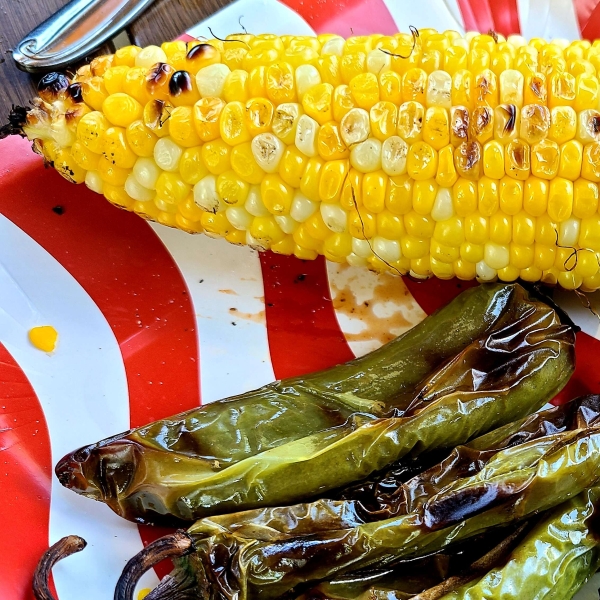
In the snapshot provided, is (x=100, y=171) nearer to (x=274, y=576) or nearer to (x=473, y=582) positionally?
(x=274, y=576)

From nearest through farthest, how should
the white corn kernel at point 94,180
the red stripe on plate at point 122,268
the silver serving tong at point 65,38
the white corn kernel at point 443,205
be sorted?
1. the white corn kernel at point 443,205
2. the white corn kernel at point 94,180
3. the red stripe on plate at point 122,268
4. the silver serving tong at point 65,38

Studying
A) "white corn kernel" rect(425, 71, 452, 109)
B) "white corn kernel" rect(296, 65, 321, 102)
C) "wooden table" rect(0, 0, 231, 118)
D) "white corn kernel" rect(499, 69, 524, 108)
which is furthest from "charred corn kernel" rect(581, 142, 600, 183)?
"wooden table" rect(0, 0, 231, 118)

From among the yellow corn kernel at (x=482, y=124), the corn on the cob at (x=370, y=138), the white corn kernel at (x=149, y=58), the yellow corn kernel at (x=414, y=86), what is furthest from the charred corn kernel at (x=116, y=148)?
the yellow corn kernel at (x=482, y=124)

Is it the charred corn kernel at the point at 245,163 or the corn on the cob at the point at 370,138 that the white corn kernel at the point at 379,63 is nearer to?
the corn on the cob at the point at 370,138

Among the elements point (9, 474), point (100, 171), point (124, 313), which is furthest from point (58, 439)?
point (100, 171)

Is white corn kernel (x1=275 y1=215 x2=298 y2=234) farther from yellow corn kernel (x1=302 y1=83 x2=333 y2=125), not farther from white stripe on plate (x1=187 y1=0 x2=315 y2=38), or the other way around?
white stripe on plate (x1=187 y1=0 x2=315 y2=38)

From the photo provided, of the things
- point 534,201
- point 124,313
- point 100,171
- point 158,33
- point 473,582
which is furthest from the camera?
point 158,33
